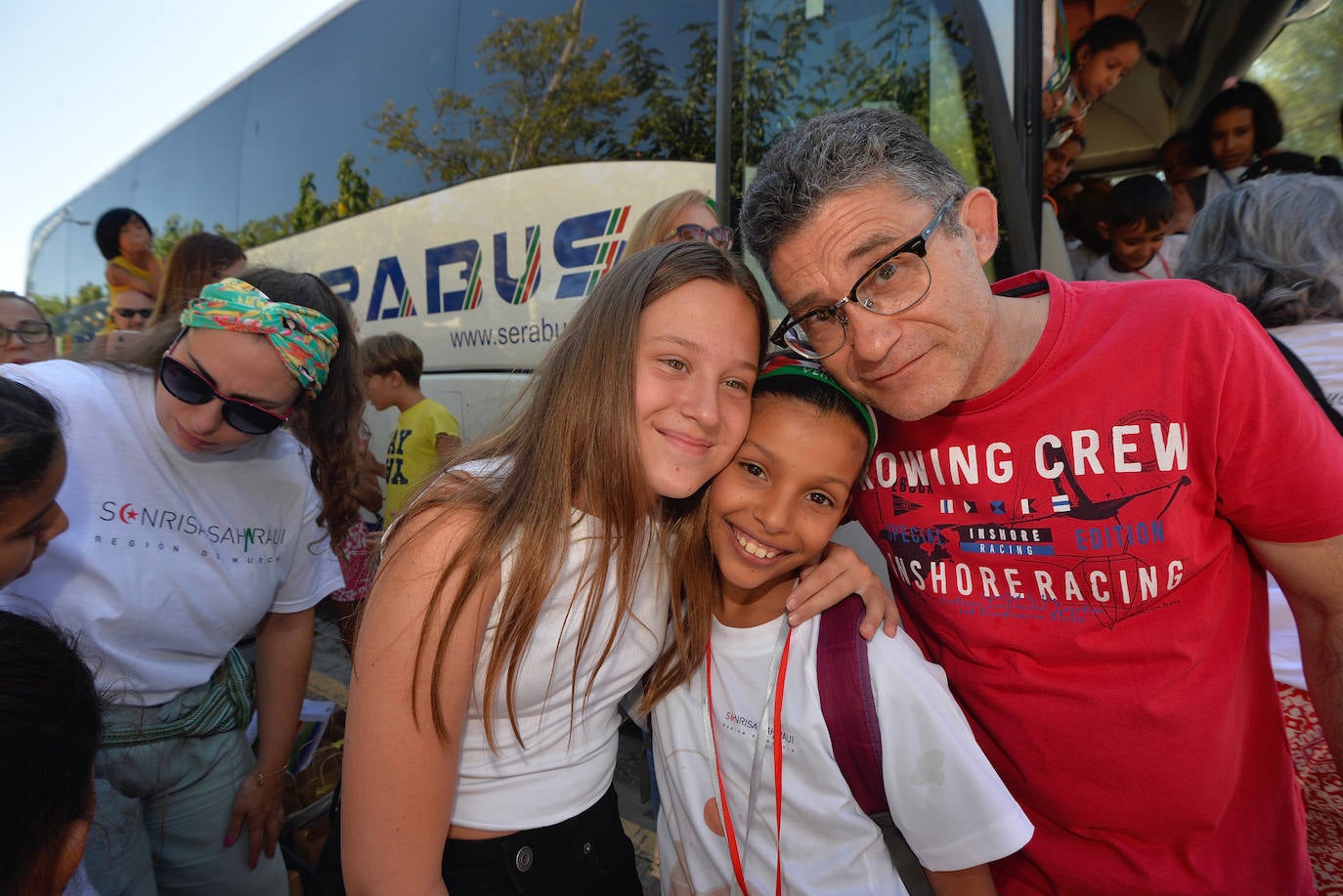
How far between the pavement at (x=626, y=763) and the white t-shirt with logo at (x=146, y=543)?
1.33 meters

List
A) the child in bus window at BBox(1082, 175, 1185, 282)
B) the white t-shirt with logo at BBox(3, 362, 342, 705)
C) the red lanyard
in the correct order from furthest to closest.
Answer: the child in bus window at BBox(1082, 175, 1185, 282) < the white t-shirt with logo at BBox(3, 362, 342, 705) < the red lanyard

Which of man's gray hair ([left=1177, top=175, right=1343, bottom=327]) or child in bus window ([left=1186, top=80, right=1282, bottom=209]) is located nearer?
man's gray hair ([left=1177, top=175, right=1343, bottom=327])

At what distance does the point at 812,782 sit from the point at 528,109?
14.3 feet

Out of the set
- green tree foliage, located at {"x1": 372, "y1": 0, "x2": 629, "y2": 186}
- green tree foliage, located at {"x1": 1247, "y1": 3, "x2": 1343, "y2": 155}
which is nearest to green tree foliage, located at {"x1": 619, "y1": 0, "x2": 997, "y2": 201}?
green tree foliage, located at {"x1": 372, "y1": 0, "x2": 629, "y2": 186}

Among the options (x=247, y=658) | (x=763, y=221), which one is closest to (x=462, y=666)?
(x=763, y=221)

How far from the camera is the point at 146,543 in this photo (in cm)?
169

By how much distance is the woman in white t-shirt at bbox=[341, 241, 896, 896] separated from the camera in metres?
1.19

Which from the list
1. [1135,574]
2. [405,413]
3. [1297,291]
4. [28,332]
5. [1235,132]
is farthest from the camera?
[405,413]

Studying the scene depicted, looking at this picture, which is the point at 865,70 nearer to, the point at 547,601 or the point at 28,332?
the point at 547,601

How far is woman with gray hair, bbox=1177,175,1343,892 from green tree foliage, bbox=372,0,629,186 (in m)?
2.96

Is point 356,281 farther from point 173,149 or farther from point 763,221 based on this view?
point 763,221

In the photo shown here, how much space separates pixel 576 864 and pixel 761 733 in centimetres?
48

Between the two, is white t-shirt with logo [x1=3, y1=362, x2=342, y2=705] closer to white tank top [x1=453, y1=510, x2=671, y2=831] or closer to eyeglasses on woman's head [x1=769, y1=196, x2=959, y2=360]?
white tank top [x1=453, y1=510, x2=671, y2=831]

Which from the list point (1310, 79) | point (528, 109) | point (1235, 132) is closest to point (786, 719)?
point (528, 109)
